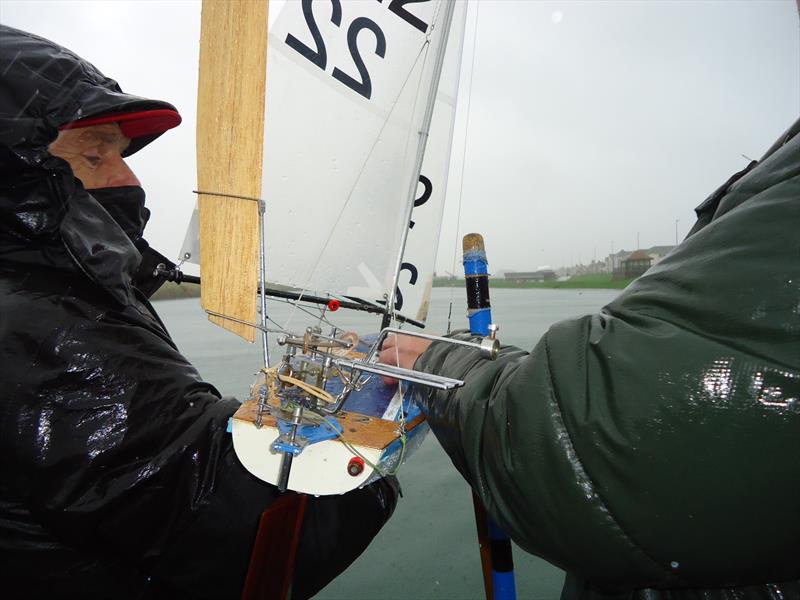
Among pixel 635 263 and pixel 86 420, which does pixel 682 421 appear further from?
pixel 635 263

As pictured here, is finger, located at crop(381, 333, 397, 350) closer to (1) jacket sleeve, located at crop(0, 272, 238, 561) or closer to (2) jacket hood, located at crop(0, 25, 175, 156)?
(1) jacket sleeve, located at crop(0, 272, 238, 561)

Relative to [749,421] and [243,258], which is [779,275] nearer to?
[749,421]

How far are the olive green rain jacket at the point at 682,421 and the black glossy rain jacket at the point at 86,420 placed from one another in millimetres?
806

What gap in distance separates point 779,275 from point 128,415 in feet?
4.20

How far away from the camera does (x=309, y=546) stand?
1241mm

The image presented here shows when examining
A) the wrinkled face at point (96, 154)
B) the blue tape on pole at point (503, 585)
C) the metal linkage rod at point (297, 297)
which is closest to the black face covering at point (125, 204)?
the wrinkled face at point (96, 154)

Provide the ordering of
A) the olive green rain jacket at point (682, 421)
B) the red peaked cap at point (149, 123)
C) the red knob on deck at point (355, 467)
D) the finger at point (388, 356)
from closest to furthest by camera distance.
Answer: the olive green rain jacket at point (682, 421) < the red knob on deck at point (355, 467) < the finger at point (388, 356) < the red peaked cap at point (149, 123)

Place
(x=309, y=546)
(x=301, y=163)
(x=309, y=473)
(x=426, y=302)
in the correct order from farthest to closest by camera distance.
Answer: (x=426, y=302) < (x=301, y=163) < (x=309, y=546) < (x=309, y=473)

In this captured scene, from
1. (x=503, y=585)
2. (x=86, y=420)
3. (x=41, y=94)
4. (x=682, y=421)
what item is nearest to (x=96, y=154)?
(x=41, y=94)

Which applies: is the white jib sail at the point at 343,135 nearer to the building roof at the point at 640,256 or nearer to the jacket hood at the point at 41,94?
the jacket hood at the point at 41,94

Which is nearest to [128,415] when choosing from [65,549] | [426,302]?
[65,549]

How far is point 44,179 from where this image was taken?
1135 mm

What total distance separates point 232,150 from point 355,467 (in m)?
1.25

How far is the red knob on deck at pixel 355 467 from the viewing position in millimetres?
985
